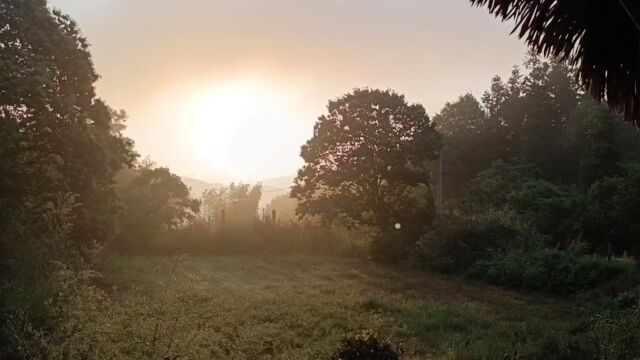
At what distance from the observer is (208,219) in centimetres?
3403

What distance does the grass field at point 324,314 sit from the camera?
760cm

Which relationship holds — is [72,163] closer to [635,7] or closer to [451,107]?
[635,7]

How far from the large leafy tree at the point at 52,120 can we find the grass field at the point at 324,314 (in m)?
2.66

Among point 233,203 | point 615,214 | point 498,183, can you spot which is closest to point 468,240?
point 615,214

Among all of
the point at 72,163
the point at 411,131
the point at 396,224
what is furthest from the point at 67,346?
the point at 411,131

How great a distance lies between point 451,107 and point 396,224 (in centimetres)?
3161

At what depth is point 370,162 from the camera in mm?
30422

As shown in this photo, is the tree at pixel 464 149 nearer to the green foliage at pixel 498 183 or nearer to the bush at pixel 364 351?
the green foliage at pixel 498 183

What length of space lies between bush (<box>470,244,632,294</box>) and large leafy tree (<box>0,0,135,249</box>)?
1428 cm

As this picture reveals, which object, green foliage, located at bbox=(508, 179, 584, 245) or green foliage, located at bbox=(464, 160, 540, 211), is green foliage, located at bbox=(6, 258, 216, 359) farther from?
green foliage, located at bbox=(464, 160, 540, 211)

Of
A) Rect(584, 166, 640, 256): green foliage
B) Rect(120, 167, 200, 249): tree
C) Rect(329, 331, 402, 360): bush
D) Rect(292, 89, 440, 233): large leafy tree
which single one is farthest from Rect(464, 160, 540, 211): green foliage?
Rect(329, 331, 402, 360): bush

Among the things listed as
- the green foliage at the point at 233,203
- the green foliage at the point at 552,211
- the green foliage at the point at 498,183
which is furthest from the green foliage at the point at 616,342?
the green foliage at the point at 498,183

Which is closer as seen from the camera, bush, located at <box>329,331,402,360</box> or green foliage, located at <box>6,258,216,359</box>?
bush, located at <box>329,331,402,360</box>

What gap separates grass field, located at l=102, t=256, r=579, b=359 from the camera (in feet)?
24.9
